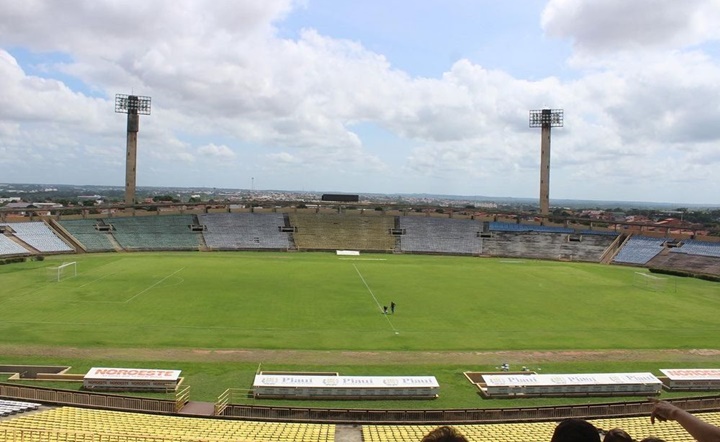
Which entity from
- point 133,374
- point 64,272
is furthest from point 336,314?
point 64,272

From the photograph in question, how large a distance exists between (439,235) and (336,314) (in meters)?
51.4

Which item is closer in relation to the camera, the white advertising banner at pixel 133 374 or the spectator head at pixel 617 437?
the spectator head at pixel 617 437

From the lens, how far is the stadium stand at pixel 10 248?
62.7 m

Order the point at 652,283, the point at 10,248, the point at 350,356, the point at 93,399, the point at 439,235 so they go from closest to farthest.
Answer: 1. the point at 93,399
2. the point at 350,356
3. the point at 652,283
4. the point at 10,248
5. the point at 439,235

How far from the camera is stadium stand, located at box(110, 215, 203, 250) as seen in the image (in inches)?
2958

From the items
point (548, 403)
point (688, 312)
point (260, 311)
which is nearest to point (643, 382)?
point (548, 403)

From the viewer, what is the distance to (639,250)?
7644 cm

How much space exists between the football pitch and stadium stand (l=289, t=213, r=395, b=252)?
17.9m

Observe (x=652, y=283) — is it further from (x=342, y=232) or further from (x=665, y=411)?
(x=665, y=411)

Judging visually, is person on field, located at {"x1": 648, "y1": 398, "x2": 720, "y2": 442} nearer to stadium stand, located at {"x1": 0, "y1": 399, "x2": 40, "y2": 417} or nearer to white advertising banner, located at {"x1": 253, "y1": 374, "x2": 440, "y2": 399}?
stadium stand, located at {"x1": 0, "y1": 399, "x2": 40, "y2": 417}

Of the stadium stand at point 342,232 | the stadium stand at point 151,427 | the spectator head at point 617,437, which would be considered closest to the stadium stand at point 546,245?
the stadium stand at point 342,232

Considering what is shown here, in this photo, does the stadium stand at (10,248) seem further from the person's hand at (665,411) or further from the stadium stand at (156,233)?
the person's hand at (665,411)

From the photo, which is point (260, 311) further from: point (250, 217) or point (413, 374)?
point (250, 217)

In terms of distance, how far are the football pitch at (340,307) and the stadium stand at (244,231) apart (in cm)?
1553
